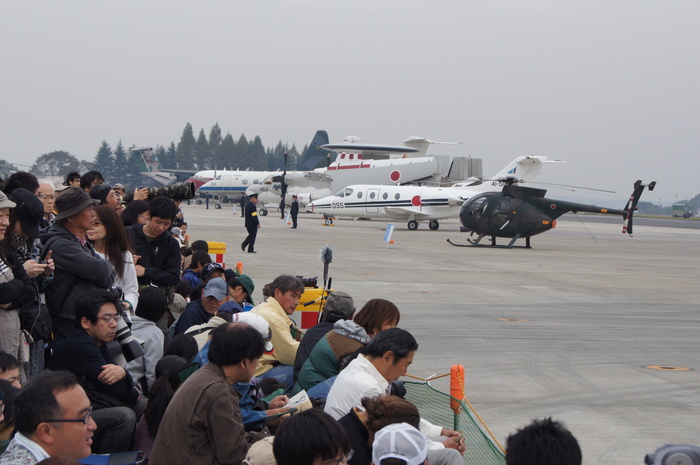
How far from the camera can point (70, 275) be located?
562 centimetres

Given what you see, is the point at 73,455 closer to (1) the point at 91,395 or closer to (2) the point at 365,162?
(1) the point at 91,395

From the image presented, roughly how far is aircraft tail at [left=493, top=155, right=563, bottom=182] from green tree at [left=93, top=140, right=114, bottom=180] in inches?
5146

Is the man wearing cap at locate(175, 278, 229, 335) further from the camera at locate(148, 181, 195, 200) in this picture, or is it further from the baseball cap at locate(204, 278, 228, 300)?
the camera at locate(148, 181, 195, 200)

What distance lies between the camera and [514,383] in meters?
8.57

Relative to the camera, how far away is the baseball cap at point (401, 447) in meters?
3.36

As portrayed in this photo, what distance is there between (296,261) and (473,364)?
12.4 m

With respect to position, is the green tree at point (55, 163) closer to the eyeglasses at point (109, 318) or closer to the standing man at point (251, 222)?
the standing man at point (251, 222)

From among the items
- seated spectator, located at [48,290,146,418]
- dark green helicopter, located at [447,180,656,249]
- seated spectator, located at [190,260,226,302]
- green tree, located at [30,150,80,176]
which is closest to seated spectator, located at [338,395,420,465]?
seated spectator, located at [48,290,146,418]

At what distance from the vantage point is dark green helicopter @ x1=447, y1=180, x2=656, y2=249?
102 feet

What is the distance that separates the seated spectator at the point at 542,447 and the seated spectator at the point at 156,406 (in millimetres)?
2526

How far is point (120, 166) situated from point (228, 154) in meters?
30.9

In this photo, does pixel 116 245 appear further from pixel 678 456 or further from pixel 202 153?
pixel 202 153

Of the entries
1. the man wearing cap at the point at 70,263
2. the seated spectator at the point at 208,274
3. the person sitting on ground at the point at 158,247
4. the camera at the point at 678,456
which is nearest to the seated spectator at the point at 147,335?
the man wearing cap at the point at 70,263

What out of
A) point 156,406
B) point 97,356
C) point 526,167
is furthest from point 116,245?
point 526,167
